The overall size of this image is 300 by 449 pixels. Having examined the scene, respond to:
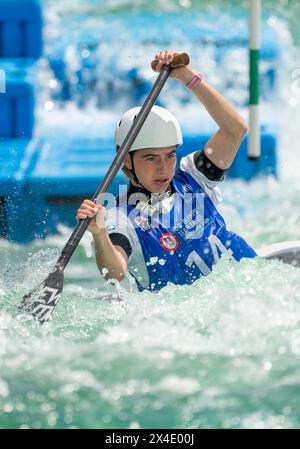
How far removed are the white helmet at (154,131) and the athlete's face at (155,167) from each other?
27mm

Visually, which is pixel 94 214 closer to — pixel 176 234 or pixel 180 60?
pixel 176 234

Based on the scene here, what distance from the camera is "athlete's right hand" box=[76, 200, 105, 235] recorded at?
3984 millimetres

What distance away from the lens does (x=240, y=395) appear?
3.77m

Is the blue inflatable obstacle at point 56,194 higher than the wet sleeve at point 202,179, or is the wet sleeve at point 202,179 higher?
the wet sleeve at point 202,179

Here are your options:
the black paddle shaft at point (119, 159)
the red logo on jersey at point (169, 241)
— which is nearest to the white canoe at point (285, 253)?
the red logo on jersey at point (169, 241)

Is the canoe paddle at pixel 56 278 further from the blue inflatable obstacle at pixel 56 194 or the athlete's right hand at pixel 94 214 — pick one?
the blue inflatable obstacle at pixel 56 194

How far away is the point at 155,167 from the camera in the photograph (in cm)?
435

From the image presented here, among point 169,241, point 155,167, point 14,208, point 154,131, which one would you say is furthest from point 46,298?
point 14,208

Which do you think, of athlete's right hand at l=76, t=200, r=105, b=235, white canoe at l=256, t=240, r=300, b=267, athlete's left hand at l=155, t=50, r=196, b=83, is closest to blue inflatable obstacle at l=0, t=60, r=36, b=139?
white canoe at l=256, t=240, r=300, b=267

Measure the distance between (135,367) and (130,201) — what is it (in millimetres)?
764

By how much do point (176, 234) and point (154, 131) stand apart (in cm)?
44

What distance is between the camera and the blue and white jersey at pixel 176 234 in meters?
4.38
